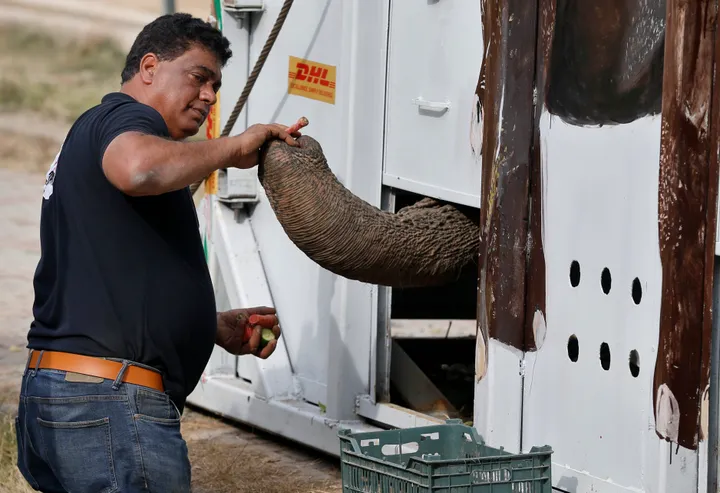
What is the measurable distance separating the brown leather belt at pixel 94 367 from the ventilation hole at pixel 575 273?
154 centimetres

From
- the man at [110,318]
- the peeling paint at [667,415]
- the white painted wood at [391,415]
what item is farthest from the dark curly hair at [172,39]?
the white painted wood at [391,415]

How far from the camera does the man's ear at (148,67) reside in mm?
4059

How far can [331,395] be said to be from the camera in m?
6.10

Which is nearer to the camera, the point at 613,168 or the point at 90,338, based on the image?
the point at 90,338

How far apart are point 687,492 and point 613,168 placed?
3.52ft

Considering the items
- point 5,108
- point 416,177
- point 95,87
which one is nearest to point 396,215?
point 416,177

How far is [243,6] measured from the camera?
6.68 meters

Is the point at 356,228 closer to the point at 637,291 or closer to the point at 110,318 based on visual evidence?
the point at 637,291

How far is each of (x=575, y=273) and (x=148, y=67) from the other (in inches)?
64.3

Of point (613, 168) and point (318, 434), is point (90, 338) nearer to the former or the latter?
point (613, 168)

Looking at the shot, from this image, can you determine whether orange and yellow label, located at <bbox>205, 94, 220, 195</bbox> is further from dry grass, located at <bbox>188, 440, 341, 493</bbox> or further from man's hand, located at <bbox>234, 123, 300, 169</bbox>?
man's hand, located at <bbox>234, 123, 300, 169</bbox>

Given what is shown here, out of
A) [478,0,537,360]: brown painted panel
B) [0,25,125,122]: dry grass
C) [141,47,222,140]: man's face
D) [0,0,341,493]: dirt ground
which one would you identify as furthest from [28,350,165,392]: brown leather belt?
[0,25,125,122]: dry grass

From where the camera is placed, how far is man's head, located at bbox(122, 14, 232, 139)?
404cm

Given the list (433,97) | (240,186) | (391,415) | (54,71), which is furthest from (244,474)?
(54,71)
